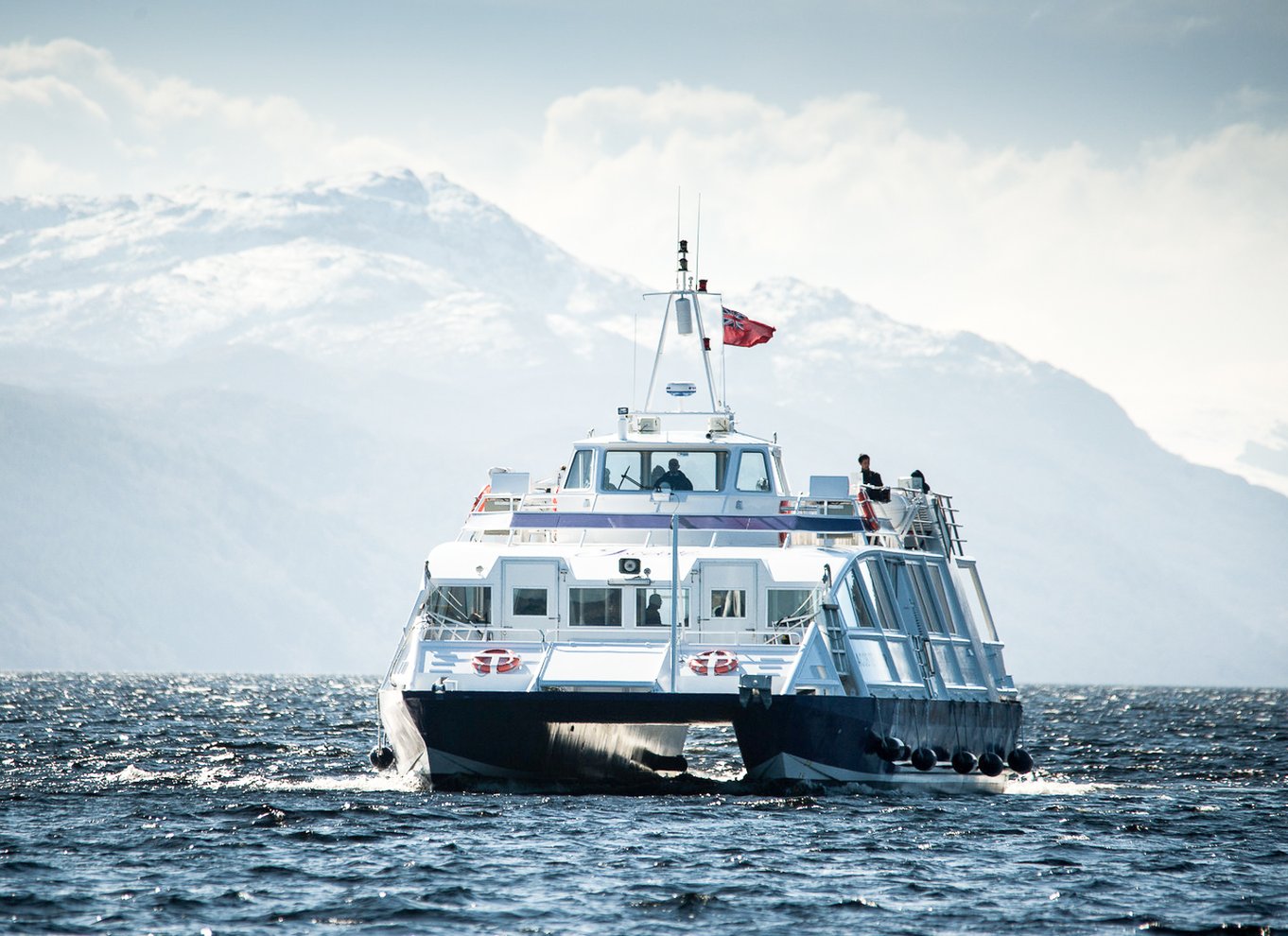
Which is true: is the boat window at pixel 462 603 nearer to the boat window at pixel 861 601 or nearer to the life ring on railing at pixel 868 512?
the boat window at pixel 861 601

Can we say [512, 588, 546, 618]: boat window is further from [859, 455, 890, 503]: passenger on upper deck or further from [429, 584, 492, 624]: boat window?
[859, 455, 890, 503]: passenger on upper deck

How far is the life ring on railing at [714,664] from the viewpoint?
32094 mm

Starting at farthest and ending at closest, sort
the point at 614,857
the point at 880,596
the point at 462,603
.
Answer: the point at 880,596 → the point at 462,603 → the point at 614,857

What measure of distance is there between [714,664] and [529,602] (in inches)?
160

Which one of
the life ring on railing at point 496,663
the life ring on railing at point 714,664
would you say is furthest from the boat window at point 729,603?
the life ring on railing at point 496,663

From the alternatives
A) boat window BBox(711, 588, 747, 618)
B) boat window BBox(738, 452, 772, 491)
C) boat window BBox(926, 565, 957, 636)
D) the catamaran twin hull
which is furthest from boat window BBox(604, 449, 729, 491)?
the catamaran twin hull

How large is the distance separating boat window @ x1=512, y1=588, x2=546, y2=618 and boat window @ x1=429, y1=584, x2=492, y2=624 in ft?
1.56

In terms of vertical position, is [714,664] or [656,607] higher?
[656,607]

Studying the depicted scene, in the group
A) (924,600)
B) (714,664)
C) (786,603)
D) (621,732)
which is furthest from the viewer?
(924,600)

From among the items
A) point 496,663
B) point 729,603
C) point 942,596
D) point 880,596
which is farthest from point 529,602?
point 942,596

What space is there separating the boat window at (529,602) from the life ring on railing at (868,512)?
6.33 metres

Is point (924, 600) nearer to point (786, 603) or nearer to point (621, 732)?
point (786, 603)

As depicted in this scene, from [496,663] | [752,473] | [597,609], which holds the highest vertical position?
[752,473]

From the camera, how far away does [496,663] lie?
32406 millimetres
